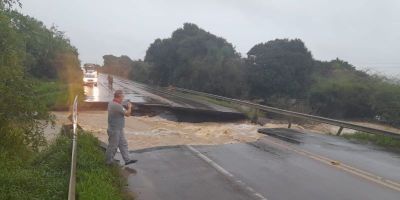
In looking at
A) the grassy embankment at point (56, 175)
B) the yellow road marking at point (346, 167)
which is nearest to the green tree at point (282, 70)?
the yellow road marking at point (346, 167)

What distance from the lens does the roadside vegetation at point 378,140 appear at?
16614 millimetres

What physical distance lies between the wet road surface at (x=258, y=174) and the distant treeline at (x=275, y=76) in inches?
878

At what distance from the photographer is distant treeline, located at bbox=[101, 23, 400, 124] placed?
38.8m

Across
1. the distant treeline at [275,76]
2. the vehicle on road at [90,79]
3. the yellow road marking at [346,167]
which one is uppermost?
the distant treeline at [275,76]

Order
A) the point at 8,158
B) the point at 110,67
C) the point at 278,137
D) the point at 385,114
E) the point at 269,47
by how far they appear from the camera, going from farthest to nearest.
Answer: the point at 110,67 < the point at 269,47 < the point at 385,114 < the point at 278,137 < the point at 8,158

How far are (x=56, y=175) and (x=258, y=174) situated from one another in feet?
14.0

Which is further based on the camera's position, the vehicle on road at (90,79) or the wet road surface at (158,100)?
the vehicle on road at (90,79)

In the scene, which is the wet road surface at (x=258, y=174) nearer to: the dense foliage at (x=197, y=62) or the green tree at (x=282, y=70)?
the green tree at (x=282, y=70)

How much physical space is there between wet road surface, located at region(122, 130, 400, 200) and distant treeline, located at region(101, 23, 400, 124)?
2230 centimetres

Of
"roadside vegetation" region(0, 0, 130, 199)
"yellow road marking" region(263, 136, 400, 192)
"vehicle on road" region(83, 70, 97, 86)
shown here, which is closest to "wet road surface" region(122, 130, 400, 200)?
"yellow road marking" region(263, 136, 400, 192)

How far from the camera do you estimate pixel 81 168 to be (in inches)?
412

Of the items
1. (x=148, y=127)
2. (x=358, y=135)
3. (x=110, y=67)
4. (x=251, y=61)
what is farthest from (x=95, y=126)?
(x=110, y=67)

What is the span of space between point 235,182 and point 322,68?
162 ft

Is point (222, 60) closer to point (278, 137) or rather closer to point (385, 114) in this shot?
point (385, 114)
